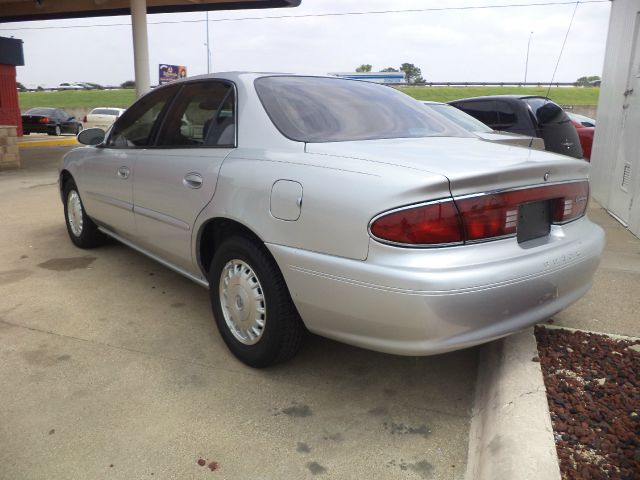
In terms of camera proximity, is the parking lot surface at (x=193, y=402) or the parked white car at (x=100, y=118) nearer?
the parking lot surface at (x=193, y=402)

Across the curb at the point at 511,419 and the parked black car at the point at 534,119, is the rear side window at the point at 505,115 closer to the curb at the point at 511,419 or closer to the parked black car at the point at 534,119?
the parked black car at the point at 534,119

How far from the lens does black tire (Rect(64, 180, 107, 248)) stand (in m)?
5.06

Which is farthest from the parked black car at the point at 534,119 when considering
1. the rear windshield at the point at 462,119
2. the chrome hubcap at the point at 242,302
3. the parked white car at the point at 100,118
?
the parked white car at the point at 100,118

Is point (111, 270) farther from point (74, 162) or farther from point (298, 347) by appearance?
point (298, 347)

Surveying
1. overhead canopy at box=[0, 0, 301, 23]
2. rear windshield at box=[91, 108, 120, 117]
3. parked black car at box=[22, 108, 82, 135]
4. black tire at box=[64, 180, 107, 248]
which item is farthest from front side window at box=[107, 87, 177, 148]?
parked black car at box=[22, 108, 82, 135]

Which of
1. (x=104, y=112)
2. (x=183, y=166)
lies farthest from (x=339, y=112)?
(x=104, y=112)

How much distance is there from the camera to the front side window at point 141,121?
153 inches

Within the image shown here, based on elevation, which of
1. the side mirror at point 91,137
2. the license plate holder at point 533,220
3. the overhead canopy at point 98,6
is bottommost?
the license plate holder at point 533,220

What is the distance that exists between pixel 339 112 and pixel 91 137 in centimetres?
259

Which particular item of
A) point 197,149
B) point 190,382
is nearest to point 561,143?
point 197,149

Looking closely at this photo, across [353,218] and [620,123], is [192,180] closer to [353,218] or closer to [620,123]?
[353,218]

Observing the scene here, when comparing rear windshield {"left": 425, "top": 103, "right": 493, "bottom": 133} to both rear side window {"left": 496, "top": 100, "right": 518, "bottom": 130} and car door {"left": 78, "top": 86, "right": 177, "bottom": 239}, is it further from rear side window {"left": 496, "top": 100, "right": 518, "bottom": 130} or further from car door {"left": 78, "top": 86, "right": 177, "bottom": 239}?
car door {"left": 78, "top": 86, "right": 177, "bottom": 239}

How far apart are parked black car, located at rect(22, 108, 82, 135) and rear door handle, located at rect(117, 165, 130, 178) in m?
25.7

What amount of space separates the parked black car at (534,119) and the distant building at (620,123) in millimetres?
494
